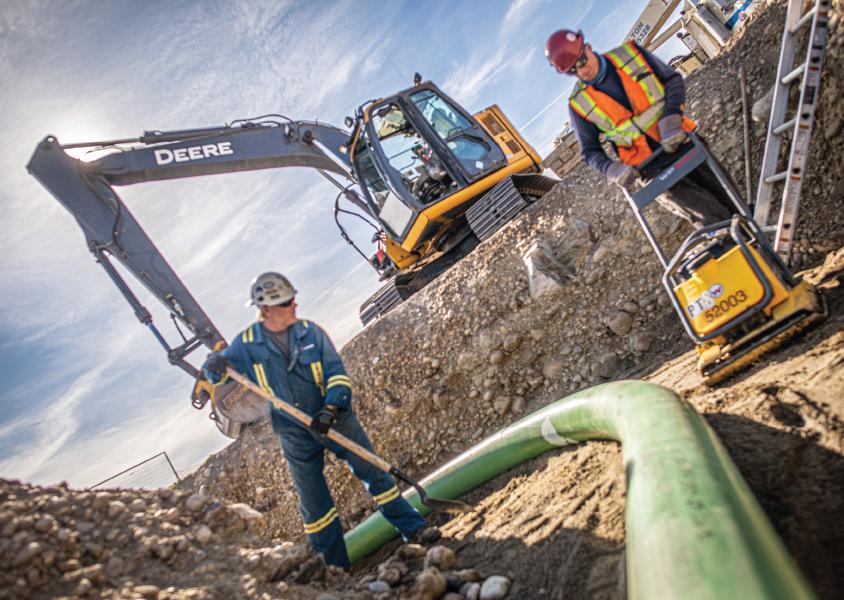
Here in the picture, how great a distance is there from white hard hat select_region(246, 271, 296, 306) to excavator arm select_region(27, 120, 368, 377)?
465cm

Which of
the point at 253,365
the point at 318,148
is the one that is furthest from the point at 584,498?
the point at 318,148

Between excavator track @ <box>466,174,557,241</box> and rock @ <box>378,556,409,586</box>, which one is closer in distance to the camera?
rock @ <box>378,556,409,586</box>

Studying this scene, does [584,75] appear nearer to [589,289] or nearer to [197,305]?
[589,289]

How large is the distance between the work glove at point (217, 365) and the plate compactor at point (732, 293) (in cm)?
319

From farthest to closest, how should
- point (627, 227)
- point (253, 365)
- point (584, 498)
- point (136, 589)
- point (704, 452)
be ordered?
1. point (627, 227)
2. point (253, 365)
3. point (584, 498)
4. point (136, 589)
5. point (704, 452)

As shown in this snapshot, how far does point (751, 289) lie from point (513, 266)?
3.15 meters

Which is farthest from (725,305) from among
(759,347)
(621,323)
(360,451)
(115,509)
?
(115,509)

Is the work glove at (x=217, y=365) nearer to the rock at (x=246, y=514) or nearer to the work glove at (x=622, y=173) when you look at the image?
the rock at (x=246, y=514)

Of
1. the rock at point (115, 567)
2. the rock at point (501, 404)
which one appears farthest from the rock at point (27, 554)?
the rock at point (501, 404)

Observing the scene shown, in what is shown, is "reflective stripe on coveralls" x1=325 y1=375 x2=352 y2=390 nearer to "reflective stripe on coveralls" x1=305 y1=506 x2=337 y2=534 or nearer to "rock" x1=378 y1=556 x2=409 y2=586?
"reflective stripe on coveralls" x1=305 y1=506 x2=337 y2=534

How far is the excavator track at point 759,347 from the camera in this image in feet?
8.95

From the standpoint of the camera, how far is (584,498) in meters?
2.57

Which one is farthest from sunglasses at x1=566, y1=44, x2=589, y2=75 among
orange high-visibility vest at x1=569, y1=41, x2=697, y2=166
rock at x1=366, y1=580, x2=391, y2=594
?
rock at x1=366, y1=580, x2=391, y2=594

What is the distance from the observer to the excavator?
7008 mm
